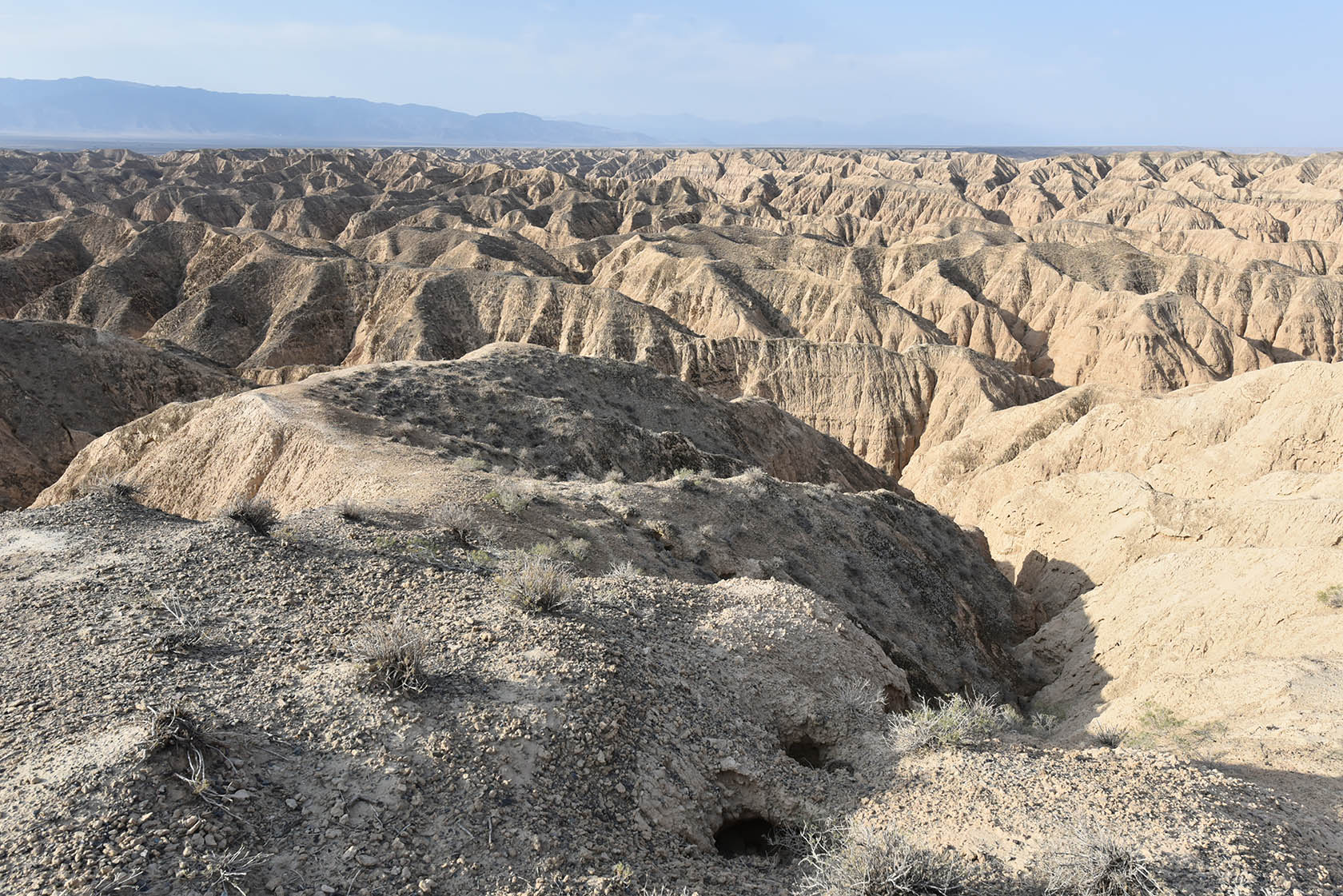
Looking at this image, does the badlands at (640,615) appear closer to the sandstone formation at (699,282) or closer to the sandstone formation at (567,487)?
the sandstone formation at (567,487)

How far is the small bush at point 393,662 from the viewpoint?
22.9 feet

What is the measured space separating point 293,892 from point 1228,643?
16940mm

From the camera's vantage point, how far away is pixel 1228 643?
15180mm

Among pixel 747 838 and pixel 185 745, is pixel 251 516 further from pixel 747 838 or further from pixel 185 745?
pixel 747 838

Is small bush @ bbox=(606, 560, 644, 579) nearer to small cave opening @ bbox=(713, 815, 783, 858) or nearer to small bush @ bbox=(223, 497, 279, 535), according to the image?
small cave opening @ bbox=(713, 815, 783, 858)

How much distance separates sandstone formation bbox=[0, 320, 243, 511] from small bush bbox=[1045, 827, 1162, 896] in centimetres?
3516

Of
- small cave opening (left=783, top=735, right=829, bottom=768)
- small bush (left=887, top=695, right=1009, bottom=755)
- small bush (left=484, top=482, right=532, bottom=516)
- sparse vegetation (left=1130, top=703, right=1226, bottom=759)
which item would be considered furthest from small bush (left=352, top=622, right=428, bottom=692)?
sparse vegetation (left=1130, top=703, right=1226, bottom=759)

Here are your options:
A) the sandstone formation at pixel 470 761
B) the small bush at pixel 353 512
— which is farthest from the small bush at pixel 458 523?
the sandstone formation at pixel 470 761

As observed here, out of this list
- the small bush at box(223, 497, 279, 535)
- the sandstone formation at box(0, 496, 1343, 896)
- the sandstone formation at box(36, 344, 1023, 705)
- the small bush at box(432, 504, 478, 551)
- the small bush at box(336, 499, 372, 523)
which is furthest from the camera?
the sandstone formation at box(36, 344, 1023, 705)

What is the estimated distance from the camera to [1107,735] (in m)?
10.7

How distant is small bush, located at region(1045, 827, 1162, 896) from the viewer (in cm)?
567

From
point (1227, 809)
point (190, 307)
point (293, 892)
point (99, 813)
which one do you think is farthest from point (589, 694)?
point (190, 307)

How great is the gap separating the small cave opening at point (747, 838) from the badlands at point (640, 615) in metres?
0.04

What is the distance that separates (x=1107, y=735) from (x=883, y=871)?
6.85 metres
